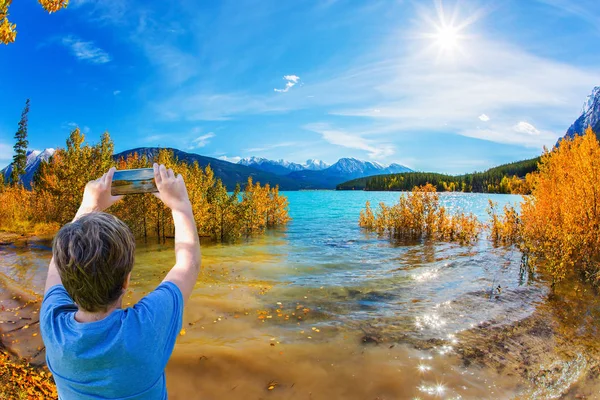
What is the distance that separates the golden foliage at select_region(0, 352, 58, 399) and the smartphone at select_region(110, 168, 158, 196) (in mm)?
6161

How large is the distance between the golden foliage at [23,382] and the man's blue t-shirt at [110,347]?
603 centimetres

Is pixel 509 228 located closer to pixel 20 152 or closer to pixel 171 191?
pixel 171 191

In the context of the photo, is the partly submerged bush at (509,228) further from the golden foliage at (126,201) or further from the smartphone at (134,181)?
the smartphone at (134,181)

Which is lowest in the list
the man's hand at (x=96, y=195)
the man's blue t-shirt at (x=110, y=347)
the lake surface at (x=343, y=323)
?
the lake surface at (x=343, y=323)

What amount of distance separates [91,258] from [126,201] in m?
33.2

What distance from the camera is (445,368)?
794cm

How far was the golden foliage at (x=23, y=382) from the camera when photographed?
610cm

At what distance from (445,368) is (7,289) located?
1583cm

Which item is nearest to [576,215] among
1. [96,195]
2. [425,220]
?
[425,220]

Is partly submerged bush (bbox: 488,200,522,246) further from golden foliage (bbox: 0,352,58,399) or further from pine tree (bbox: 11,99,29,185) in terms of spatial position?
pine tree (bbox: 11,99,29,185)

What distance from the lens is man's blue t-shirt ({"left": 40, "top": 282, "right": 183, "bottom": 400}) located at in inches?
66.9

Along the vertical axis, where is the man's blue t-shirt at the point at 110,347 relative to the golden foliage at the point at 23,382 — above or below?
above

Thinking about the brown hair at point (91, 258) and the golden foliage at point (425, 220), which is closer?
the brown hair at point (91, 258)

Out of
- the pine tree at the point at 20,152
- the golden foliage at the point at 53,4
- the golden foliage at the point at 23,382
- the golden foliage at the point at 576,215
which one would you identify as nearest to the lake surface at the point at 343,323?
the golden foliage at the point at 576,215
